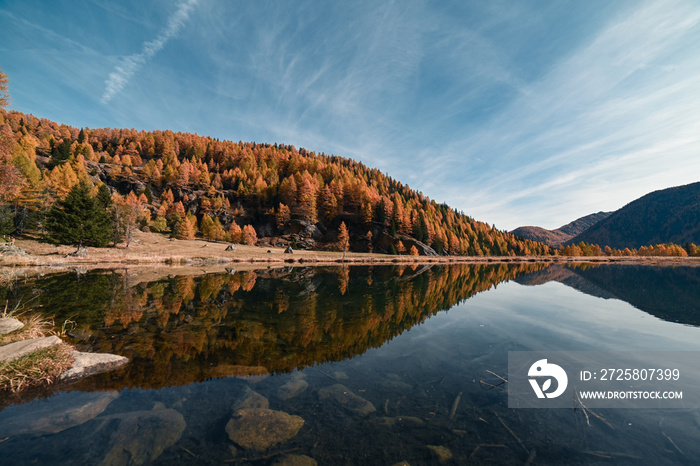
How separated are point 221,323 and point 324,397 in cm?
986

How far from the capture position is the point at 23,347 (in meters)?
8.38

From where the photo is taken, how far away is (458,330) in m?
15.0

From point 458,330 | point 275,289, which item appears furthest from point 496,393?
point 275,289

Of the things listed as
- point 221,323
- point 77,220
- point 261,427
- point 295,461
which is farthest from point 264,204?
point 295,461

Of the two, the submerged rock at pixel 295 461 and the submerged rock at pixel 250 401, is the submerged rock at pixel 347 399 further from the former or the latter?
the submerged rock at pixel 295 461

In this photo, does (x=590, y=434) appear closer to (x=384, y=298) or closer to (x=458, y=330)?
(x=458, y=330)

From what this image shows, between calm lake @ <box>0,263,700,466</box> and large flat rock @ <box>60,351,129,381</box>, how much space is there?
406 mm

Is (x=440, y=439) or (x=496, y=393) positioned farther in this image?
(x=496, y=393)

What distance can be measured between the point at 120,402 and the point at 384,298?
1946cm

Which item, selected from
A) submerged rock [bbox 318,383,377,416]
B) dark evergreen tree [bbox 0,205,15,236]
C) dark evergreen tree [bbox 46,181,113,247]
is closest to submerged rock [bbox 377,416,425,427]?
submerged rock [bbox 318,383,377,416]

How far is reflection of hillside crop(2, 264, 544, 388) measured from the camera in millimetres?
9859

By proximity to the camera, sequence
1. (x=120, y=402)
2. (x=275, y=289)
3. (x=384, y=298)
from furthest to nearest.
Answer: (x=275, y=289), (x=384, y=298), (x=120, y=402)

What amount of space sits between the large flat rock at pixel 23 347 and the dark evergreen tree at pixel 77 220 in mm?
61233

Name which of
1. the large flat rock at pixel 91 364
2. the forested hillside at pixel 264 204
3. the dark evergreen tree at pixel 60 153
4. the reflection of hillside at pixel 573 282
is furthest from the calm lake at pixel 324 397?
the dark evergreen tree at pixel 60 153
